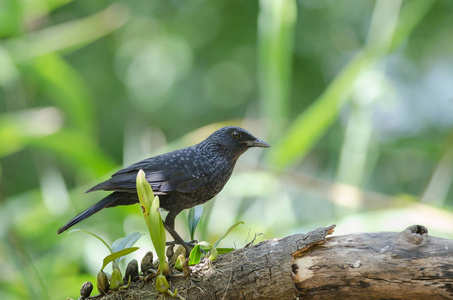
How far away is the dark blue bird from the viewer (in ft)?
7.80

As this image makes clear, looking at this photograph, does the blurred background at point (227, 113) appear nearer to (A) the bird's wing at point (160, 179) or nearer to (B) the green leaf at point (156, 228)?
(A) the bird's wing at point (160, 179)

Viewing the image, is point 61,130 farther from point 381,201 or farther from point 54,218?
point 381,201

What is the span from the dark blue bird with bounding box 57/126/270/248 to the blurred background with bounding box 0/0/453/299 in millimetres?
434

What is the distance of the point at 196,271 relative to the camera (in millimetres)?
2129

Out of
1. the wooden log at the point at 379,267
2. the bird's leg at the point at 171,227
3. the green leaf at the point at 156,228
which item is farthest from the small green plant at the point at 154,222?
the wooden log at the point at 379,267

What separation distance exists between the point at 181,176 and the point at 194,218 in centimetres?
27

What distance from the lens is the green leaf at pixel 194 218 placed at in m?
2.53

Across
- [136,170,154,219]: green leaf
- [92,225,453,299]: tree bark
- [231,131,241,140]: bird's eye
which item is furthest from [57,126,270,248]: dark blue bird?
[92,225,453,299]: tree bark

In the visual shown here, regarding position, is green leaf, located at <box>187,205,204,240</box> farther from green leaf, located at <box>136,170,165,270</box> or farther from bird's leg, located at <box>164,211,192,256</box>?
green leaf, located at <box>136,170,165,270</box>

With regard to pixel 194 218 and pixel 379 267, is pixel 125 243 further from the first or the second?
pixel 379 267

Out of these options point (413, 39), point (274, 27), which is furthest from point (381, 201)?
point (413, 39)

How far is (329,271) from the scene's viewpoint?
1.93m

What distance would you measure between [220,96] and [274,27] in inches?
152

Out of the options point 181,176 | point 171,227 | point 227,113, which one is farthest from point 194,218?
point 227,113
